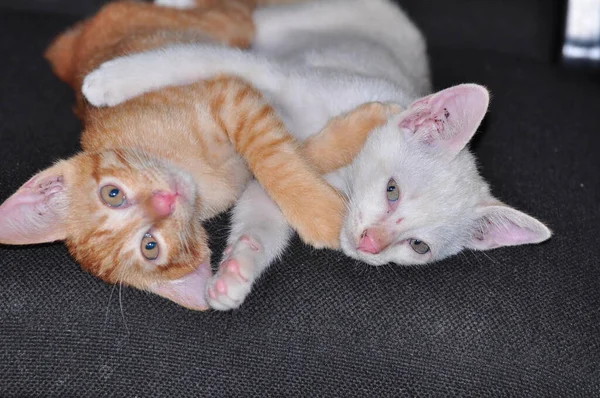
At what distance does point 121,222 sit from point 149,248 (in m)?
0.09

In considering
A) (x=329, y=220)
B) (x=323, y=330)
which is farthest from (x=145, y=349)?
(x=329, y=220)

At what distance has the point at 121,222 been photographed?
5.07 feet

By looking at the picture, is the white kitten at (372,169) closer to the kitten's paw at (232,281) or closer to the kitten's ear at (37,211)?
the kitten's paw at (232,281)

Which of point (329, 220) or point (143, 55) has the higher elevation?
point (143, 55)

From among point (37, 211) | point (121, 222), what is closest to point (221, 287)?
point (121, 222)

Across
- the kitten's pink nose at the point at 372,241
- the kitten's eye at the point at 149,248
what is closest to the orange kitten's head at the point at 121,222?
the kitten's eye at the point at 149,248

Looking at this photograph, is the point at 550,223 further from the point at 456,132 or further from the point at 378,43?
the point at 378,43

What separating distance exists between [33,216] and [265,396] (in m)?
0.65

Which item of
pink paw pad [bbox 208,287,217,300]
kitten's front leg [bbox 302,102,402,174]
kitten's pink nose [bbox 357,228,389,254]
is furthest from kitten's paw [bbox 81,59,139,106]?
kitten's pink nose [bbox 357,228,389,254]

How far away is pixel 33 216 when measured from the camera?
5.03ft

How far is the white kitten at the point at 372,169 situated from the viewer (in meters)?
1.60

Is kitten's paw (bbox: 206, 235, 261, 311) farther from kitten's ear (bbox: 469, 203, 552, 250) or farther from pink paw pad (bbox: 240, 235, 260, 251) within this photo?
kitten's ear (bbox: 469, 203, 552, 250)

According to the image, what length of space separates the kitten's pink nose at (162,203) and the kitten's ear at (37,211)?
0.77 ft

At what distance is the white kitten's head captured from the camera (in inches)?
63.7
